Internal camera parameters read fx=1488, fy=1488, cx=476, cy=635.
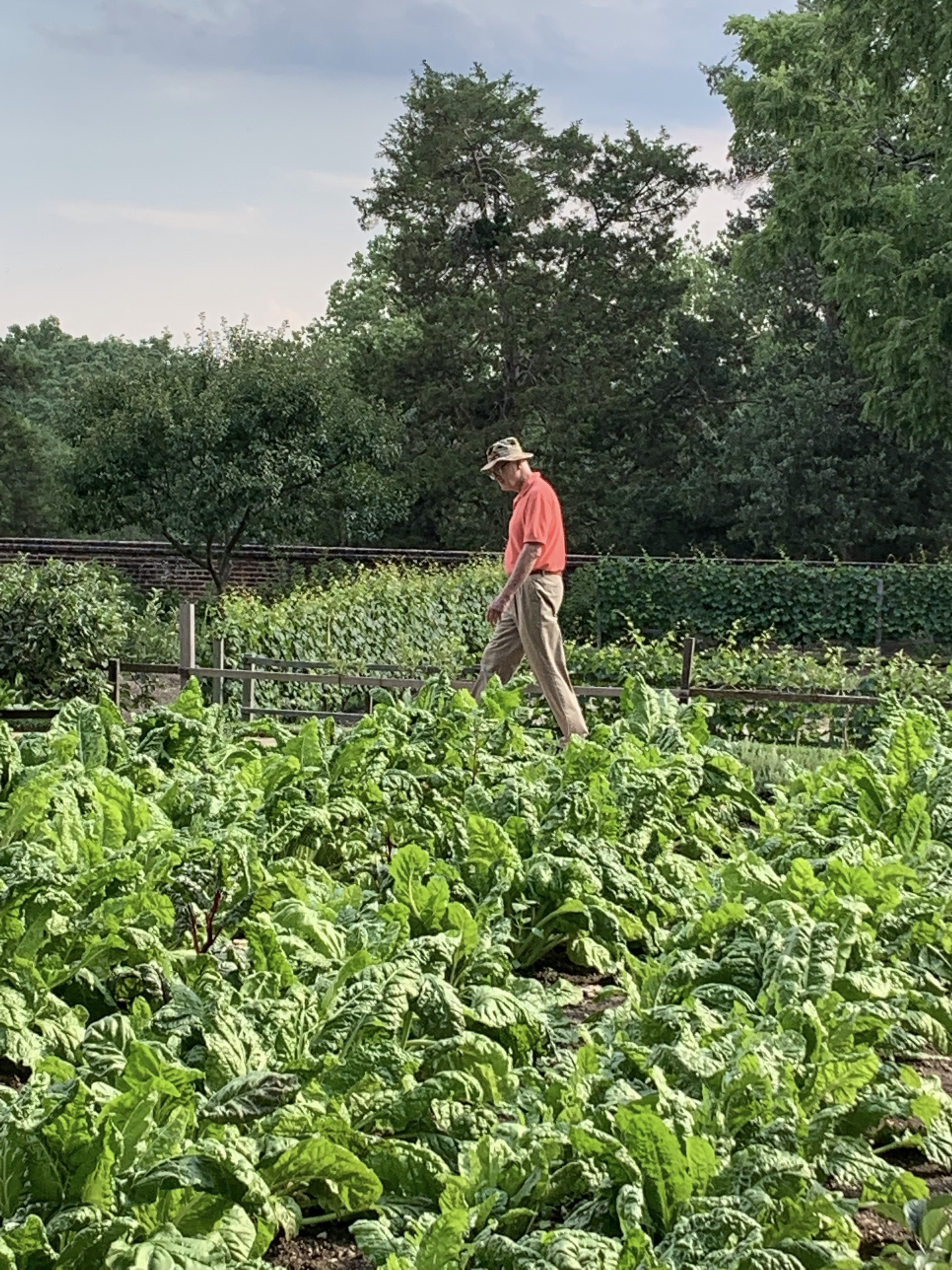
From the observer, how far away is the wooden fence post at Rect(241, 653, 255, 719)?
11391 mm

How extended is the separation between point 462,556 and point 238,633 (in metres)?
13.1

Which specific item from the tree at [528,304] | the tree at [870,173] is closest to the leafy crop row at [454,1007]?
the tree at [870,173]

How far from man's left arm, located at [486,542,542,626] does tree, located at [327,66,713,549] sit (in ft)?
80.9

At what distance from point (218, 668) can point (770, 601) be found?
14.2m

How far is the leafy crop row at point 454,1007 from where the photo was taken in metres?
2.84

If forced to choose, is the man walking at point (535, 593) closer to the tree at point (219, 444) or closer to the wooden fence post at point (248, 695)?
the wooden fence post at point (248, 695)

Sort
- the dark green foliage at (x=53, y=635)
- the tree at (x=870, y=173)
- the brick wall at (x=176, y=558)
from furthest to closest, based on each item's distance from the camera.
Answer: the brick wall at (x=176, y=558) < the tree at (x=870, y=173) < the dark green foliage at (x=53, y=635)

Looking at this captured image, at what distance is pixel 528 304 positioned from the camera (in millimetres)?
35938

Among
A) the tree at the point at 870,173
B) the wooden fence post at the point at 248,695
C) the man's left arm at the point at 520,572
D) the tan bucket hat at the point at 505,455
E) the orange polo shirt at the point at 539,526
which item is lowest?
the wooden fence post at the point at 248,695

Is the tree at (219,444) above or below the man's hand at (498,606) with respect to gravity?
above

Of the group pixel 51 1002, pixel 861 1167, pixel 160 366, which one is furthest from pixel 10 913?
pixel 160 366

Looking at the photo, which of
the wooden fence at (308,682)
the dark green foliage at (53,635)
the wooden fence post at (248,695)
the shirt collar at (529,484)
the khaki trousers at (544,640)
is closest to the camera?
the khaki trousers at (544,640)

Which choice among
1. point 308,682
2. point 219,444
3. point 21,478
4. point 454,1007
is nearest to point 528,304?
point 21,478

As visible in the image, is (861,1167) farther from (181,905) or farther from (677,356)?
(677,356)
